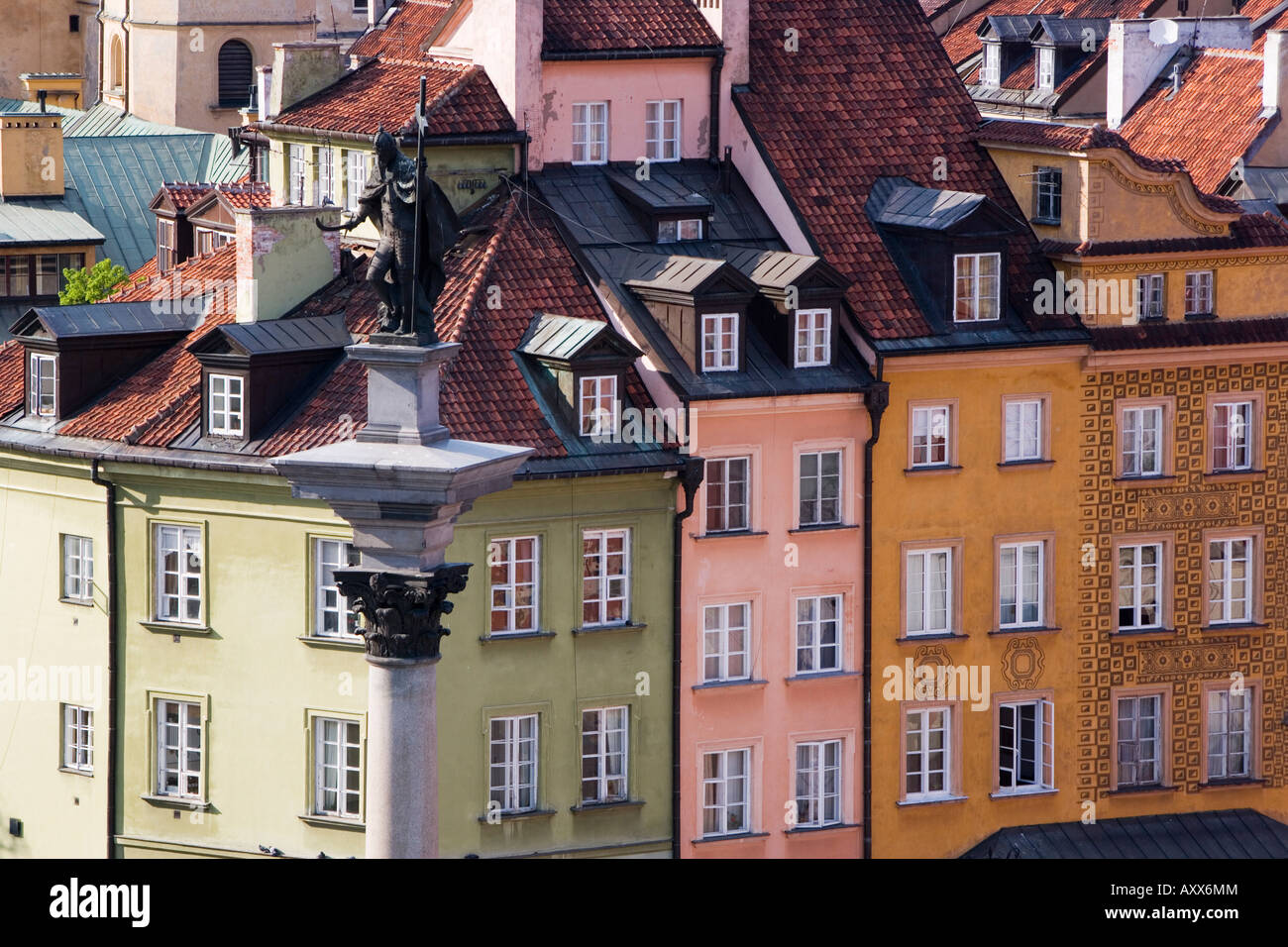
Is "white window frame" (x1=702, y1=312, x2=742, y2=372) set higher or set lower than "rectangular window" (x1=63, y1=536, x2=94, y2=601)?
higher

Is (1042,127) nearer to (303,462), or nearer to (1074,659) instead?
(1074,659)

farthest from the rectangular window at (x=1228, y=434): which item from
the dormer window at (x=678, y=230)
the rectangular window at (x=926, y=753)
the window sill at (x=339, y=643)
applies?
the window sill at (x=339, y=643)

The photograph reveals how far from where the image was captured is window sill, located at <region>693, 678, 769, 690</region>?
68562mm

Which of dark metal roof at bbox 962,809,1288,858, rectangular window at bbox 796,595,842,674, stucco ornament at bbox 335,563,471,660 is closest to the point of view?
stucco ornament at bbox 335,563,471,660

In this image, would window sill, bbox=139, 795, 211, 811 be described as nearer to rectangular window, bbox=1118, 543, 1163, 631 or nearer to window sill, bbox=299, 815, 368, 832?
window sill, bbox=299, 815, 368, 832

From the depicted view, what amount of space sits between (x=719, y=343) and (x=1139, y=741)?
12360 mm

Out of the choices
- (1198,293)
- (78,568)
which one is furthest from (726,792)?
(1198,293)

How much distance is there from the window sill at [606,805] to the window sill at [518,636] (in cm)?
331

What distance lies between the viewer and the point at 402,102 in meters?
71.7

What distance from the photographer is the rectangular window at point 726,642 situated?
2707 inches

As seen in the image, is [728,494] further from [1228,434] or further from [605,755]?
[1228,434]

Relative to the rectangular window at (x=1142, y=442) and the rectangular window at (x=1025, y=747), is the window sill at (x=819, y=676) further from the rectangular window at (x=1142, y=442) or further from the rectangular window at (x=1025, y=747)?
the rectangular window at (x=1142, y=442)

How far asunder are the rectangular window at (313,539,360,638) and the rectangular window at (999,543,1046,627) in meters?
13.5

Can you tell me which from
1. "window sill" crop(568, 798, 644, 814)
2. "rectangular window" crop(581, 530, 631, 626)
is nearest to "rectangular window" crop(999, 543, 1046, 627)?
"rectangular window" crop(581, 530, 631, 626)
